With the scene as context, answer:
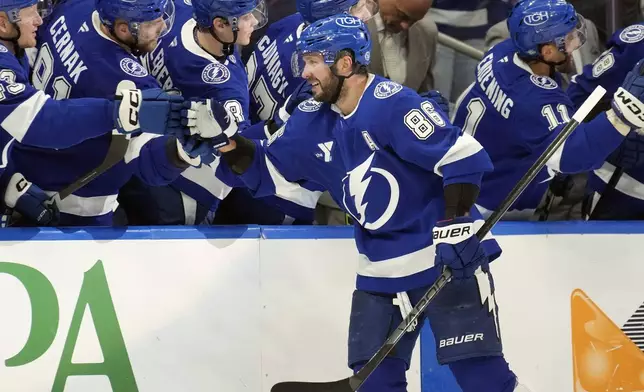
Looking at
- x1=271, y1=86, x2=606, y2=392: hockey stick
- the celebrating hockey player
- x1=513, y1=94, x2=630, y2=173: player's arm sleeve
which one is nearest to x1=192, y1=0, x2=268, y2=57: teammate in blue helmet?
the celebrating hockey player

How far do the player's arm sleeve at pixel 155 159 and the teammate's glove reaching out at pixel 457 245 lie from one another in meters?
0.98

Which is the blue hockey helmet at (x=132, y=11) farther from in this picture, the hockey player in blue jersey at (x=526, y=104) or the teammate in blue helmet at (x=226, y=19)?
the hockey player in blue jersey at (x=526, y=104)

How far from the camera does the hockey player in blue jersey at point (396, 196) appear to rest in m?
2.78

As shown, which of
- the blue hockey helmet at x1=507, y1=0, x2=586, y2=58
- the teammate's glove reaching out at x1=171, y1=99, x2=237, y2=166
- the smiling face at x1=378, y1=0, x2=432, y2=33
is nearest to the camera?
the teammate's glove reaching out at x1=171, y1=99, x2=237, y2=166

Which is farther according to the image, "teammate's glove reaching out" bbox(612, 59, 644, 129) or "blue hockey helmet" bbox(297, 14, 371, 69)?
"teammate's glove reaching out" bbox(612, 59, 644, 129)

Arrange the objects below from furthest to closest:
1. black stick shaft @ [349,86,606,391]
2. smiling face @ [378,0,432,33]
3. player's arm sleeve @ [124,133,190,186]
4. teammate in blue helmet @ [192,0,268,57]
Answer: smiling face @ [378,0,432,33], teammate in blue helmet @ [192,0,268,57], player's arm sleeve @ [124,133,190,186], black stick shaft @ [349,86,606,391]

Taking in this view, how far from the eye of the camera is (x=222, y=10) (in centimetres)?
343

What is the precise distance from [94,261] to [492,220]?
1.23m

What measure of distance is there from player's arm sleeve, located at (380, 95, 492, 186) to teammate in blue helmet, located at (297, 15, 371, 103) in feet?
0.63

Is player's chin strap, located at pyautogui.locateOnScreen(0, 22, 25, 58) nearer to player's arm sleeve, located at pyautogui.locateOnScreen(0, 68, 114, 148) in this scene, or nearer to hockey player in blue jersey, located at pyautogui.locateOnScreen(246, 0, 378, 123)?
player's arm sleeve, located at pyautogui.locateOnScreen(0, 68, 114, 148)

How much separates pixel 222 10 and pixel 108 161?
616 mm

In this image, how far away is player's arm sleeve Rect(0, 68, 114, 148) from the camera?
3.03m

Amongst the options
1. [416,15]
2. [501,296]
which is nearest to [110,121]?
[501,296]

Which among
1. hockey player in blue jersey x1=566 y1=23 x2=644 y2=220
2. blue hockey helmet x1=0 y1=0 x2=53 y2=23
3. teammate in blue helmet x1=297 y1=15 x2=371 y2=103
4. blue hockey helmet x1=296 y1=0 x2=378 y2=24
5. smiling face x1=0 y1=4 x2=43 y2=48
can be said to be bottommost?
hockey player in blue jersey x1=566 y1=23 x2=644 y2=220
